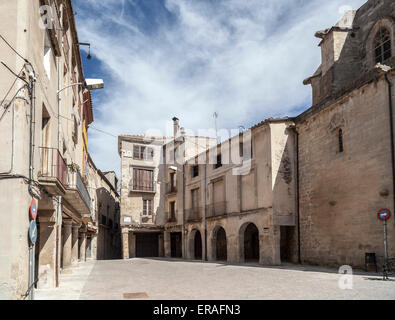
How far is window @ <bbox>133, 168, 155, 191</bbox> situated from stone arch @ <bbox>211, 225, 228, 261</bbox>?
9.47 meters

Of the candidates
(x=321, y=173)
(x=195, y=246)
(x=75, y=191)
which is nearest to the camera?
(x=75, y=191)

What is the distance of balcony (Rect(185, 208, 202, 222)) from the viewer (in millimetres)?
30222

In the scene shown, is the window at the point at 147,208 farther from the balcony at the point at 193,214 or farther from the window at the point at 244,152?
the window at the point at 244,152

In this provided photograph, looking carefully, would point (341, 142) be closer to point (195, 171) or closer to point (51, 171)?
point (51, 171)

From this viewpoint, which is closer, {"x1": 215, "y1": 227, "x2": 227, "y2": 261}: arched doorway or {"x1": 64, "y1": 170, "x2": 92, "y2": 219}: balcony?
{"x1": 64, "y1": 170, "x2": 92, "y2": 219}: balcony

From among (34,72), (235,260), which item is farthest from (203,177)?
(34,72)

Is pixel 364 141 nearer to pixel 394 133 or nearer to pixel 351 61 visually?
pixel 394 133

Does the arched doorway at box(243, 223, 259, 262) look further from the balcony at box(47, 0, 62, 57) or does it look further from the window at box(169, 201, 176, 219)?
the balcony at box(47, 0, 62, 57)

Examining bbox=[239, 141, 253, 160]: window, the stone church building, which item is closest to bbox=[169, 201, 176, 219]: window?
the stone church building

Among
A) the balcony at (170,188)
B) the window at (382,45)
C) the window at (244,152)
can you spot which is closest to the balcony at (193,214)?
the balcony at (170,188)

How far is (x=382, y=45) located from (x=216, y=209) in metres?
14.1

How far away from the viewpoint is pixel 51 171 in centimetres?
997

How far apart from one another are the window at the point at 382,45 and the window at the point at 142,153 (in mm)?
22483

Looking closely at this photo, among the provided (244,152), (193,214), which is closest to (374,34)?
(244,152)
